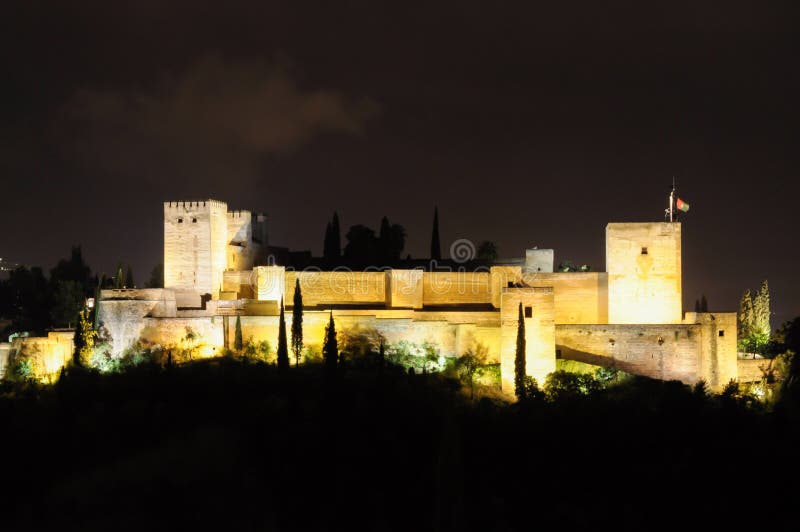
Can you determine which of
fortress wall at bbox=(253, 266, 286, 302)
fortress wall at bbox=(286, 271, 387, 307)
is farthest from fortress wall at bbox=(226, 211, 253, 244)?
fortress wall at bbox=(286, 271, 387, 307)

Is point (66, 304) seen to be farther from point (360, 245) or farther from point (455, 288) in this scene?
point (455, 288)

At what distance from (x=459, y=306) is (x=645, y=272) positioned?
5.85 metres

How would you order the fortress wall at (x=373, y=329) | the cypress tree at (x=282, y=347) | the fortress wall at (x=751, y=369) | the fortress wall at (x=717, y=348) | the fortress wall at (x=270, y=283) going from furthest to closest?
the fortress wall at (x=270, y=283) → the fortress wall at (x=373, y=329) → the fortress wall at (x=751, y=369) → the fortress wall at (x=717, y=348) → the cypress tree at (x=282, y=347)

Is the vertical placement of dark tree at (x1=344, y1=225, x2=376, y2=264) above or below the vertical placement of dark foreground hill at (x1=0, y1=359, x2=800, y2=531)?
above

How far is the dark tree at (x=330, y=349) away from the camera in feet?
74.4

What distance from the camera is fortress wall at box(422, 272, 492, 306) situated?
93.7 feet

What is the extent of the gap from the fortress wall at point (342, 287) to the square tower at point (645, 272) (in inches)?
291

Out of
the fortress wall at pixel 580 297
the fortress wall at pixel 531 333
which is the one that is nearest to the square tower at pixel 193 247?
the fortress wall at pixel 531 333

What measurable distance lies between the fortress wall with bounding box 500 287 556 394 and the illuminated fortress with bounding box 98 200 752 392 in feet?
0.09

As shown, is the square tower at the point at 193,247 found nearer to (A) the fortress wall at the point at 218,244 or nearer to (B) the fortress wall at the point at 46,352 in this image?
(A) the fortress wall at the point at 218,244

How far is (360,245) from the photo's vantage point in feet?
117

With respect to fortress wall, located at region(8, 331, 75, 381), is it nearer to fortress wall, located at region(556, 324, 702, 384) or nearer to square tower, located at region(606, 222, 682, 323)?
fortress wall, located at region(556, 324, 702, 384)

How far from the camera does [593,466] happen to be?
19.2m

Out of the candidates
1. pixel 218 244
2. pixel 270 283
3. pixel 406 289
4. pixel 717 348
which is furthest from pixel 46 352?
pixel 717 348
